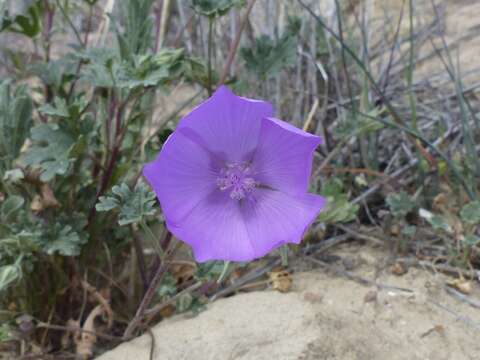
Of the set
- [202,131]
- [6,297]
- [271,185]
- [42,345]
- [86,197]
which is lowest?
[42,345]

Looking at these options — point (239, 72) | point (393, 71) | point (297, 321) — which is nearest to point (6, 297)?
point (297, 321)

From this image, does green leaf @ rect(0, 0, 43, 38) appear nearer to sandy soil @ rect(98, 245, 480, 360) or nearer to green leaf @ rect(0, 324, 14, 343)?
green leaf @ rect(0, 324, 14, 343)

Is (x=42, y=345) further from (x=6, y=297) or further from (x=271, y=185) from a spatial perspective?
(x=271, y=185)

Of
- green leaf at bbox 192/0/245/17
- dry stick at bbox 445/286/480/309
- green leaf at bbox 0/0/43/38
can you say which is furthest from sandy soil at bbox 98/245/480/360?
green leaf at bbox 0/0/43/38

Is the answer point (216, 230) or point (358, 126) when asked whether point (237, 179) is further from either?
point (358, 126)

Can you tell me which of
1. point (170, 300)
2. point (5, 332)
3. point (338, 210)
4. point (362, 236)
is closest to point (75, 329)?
point (5, 332)
